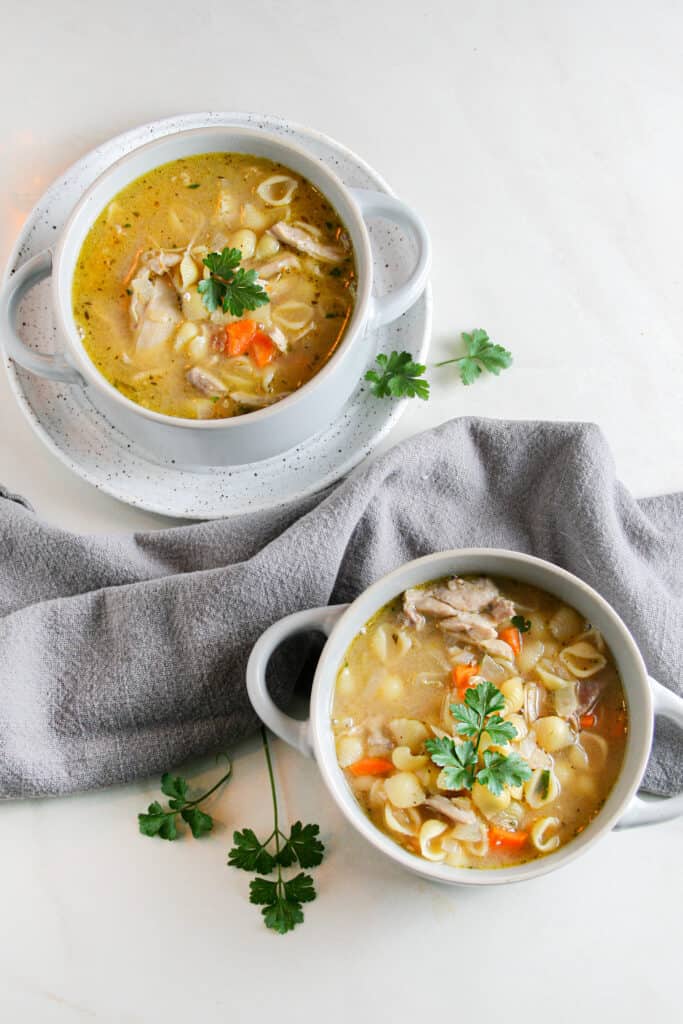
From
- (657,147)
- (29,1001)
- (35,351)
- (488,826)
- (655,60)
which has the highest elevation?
(655,60)

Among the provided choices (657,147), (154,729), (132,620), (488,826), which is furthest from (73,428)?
(657,147)

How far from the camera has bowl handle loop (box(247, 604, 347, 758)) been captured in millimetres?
2420

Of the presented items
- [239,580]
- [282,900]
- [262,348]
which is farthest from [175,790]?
[262,348]

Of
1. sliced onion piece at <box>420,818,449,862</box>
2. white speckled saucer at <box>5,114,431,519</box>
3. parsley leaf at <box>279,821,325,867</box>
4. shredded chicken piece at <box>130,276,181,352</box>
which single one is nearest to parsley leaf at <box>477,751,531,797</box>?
sliced onion piece at <box>420,818,449,862</box>

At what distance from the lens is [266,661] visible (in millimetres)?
2506

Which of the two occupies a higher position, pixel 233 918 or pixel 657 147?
pixel 657 147

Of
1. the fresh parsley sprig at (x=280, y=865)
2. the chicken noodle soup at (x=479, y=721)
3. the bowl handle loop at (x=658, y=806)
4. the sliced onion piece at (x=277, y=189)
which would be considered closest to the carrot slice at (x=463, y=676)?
the chicken noodle soup at (x=479, y=721)

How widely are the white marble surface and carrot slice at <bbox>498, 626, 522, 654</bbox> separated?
1.71ft

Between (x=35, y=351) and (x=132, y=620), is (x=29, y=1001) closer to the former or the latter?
(x=132, y=620)

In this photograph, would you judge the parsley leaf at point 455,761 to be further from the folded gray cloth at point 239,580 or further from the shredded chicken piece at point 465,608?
the folded gray cloth at point 239,580

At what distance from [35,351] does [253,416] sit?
0.55m

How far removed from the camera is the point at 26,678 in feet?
8.85

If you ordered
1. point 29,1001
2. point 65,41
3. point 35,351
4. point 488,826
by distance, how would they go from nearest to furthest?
point 488,826 < point 29,1001 < point 35,351 < point 65,41

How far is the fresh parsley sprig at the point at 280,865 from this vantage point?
8.57 ft
